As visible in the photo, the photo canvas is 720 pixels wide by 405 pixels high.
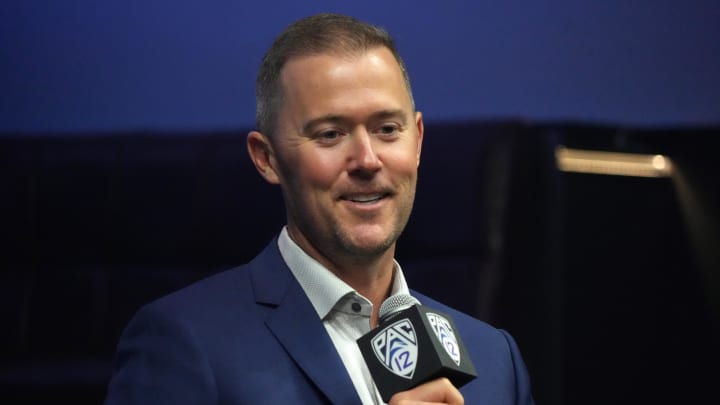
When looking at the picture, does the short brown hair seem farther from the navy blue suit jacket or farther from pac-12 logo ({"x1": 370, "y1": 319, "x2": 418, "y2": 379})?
pac-12 logo ({"x1": 370, "y1": 319, "x2": 418, "y2": 379})

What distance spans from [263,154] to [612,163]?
56.1 inches

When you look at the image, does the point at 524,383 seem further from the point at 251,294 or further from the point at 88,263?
the point at 88,263

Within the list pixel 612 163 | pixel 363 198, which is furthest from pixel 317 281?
pixel 612 163

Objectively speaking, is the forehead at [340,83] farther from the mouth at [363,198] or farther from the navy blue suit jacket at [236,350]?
the navy blue suit jacket at [236,350]

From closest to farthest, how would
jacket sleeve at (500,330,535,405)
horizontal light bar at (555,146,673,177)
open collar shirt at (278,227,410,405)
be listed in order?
open collar shirt at (278,227,410,405)
jacket sleeve at (500,330,535,405)
horizontal light bar at (555,146,673,177)

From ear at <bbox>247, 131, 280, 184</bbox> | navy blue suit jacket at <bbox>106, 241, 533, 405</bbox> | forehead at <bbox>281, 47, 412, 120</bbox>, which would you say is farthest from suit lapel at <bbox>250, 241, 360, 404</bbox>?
forehead at <bbox>281, 47, 412, 120</bbox>

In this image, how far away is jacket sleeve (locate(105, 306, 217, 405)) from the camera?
1.25 metres

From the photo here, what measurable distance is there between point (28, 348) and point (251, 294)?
5.60 feet

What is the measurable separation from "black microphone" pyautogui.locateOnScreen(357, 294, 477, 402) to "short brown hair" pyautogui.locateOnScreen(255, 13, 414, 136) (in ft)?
1.18

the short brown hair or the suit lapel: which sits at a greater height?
the short brown hair

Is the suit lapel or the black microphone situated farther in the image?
the suit lapel

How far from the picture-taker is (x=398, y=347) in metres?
1.20

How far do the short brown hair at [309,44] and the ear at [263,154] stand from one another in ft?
0.05

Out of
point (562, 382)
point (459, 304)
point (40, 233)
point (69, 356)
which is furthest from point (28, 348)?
point (562, 382)
